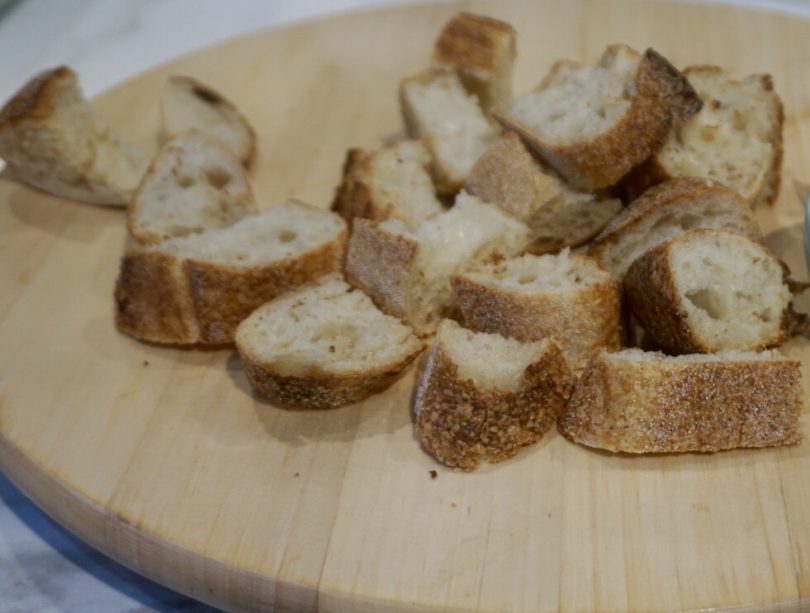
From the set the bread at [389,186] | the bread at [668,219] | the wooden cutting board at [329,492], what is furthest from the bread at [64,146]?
the bread at [668,219]

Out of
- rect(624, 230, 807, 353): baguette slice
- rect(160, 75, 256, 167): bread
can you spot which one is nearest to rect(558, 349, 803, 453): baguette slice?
rect(624, 230, 807, 353): baguette slice

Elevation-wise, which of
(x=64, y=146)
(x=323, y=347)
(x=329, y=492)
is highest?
(x=64, y=146)

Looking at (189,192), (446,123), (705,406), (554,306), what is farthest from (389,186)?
(705,406)

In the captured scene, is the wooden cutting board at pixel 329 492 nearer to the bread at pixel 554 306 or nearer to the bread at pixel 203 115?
the bread at pixel 554 306

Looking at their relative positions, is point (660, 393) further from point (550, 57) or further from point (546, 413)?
point (550, 57)

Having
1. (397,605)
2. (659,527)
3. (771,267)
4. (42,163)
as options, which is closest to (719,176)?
(771,267)

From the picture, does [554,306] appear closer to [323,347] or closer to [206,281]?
[323,347]

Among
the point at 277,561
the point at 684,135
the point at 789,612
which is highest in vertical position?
the point at 684,135
